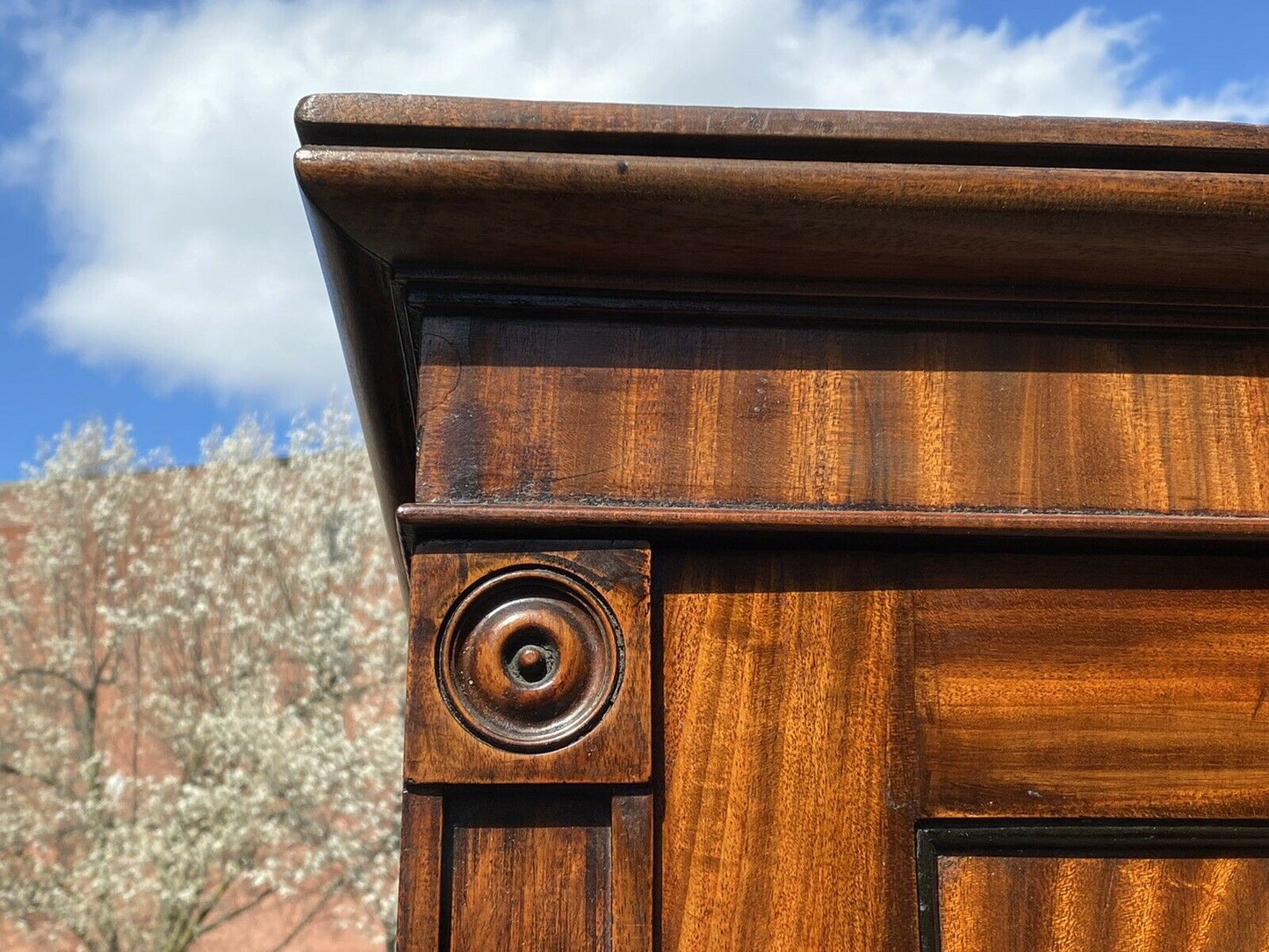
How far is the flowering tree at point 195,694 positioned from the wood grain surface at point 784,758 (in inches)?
279

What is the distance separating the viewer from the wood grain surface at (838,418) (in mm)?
539

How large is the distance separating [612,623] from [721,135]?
0.24m

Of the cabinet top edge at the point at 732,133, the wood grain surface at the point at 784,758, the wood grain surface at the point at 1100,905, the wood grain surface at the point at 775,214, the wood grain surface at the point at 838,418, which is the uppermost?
the cabinet top edge at the point at 732,133

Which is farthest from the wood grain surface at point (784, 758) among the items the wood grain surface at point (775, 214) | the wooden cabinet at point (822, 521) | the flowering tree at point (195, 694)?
the flowering tree at point (195, 694)

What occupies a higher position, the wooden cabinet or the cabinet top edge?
the cabinet top edge

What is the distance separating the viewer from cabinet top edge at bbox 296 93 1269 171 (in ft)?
1.65

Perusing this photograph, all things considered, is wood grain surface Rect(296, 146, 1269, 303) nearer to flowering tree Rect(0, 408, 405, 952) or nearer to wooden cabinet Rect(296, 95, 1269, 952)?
wooden cabinet Rect(296, 95, 1269, 952)

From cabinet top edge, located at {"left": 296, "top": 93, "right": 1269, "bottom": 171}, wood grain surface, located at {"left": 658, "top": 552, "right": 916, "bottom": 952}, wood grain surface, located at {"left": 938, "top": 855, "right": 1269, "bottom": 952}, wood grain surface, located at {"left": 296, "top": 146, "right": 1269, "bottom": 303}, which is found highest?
cabinet top edge, located at {"left": 296, "top": 93, "right": 1269, "bottom": 171}

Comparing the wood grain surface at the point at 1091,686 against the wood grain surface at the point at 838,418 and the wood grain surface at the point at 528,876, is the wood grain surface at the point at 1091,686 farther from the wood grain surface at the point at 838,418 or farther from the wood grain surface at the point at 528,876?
the wood grain surface at the point at 528,876

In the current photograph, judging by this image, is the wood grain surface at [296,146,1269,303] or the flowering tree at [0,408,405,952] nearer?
the wood grain surface at [296,146,1269,303]

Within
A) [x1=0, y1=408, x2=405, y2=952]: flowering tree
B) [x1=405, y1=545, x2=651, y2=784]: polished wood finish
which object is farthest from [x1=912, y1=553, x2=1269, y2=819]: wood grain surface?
[x1=0, y1=408, x2=405, y2=952]: flowering tree

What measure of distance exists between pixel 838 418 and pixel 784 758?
17cm

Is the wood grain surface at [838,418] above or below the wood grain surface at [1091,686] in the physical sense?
above

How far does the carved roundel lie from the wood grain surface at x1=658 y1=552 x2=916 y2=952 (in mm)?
39
